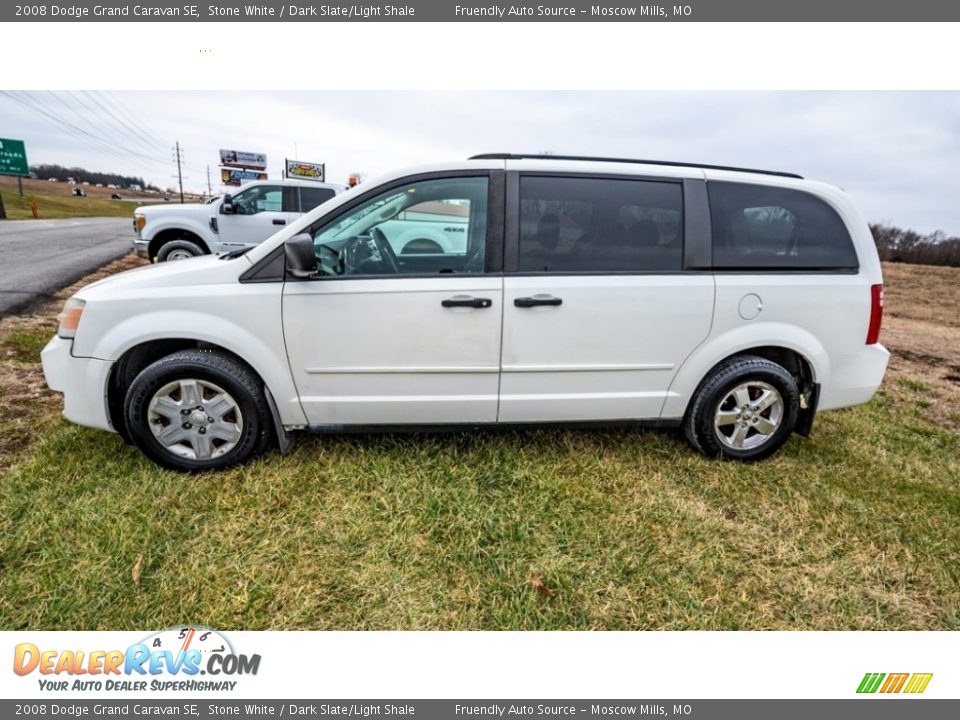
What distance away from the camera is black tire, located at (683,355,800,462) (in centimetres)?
295

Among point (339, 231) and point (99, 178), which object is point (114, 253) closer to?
point (339, 231)

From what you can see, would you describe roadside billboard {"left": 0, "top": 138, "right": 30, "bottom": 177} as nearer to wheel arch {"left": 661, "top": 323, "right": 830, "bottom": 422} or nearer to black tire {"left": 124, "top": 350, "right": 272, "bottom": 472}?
black tire {"left": 124, "top": 350, "right": 272, "bottom": 472}

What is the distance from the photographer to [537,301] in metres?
2.63

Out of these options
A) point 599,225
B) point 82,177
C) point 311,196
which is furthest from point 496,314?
point 82,177

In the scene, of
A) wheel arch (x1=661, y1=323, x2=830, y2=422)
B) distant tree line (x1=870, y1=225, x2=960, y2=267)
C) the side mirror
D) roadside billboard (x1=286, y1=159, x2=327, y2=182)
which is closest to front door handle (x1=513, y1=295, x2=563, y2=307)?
wheel arch (x1=661, y1=323, x2=830, y2=422)

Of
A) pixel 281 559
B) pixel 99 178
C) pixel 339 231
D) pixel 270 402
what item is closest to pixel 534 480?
pixel 281 559

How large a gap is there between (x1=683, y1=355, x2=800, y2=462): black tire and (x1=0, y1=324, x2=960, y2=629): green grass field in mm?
151

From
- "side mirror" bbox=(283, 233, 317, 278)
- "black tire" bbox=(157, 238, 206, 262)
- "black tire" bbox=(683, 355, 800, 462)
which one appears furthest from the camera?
"black tire" bbox=(157, 238, 206, 262)

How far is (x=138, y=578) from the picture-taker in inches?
81.5

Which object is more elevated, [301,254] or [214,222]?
[214,222]

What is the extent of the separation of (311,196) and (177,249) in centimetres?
252

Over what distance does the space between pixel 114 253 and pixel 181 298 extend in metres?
13.0

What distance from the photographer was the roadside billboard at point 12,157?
30.0 metres

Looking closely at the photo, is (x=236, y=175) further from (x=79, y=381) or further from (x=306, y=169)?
(x=79, y=381)
